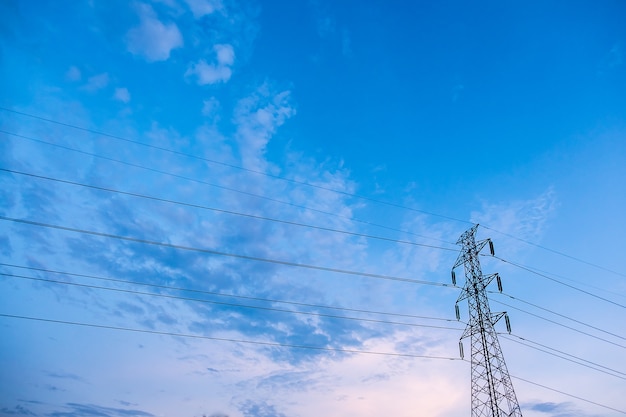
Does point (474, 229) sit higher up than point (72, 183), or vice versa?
point (474, 229)

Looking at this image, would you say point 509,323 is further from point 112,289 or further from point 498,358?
point 112,289

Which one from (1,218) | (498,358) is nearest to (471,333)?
(498,358)

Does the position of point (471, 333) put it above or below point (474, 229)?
below

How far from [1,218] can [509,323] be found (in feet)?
127

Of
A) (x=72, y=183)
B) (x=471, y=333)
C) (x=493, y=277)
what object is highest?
(x=72, y=183)

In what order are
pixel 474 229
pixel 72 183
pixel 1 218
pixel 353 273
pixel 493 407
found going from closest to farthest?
pixel 1 218, pixel 72 183, pixel 493 407, pixel 353 273, pixel 474 229

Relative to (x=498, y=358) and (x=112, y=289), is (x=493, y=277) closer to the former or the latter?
(x=498, y=358)

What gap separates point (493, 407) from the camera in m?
26.0

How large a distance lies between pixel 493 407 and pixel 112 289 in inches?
1229

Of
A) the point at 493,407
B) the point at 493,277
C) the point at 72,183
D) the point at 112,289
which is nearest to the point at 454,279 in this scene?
the point at 493,277

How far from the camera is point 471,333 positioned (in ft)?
96.4

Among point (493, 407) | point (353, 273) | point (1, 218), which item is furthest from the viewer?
point (353, 273)

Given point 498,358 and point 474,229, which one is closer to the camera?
point 498,358

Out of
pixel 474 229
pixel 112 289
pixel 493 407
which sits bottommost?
pixel 493 407
